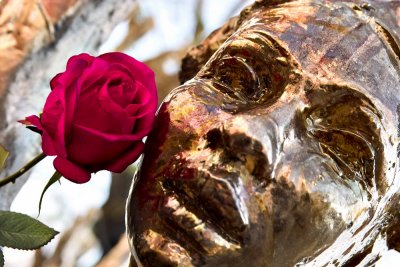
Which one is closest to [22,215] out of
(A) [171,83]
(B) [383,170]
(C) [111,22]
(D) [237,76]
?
(D) [237,76]

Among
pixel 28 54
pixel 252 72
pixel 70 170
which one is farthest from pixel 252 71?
pixel 28 54

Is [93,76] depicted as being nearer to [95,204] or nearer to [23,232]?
[23,232]

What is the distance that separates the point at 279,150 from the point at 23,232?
0.28 m

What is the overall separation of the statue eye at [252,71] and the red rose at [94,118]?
95mm

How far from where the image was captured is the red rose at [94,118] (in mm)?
671

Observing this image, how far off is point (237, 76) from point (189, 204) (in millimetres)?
175

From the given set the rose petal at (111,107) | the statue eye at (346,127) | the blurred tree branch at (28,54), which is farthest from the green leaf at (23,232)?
the blurred tree branch at (28,54)

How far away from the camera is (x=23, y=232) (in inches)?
29.2

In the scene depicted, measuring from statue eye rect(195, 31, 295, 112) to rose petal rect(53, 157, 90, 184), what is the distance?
169mm

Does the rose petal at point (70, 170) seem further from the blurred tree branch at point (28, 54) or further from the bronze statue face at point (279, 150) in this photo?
the blurred tree branch at point (28, 54)

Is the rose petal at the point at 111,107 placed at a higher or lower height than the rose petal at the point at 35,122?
lower

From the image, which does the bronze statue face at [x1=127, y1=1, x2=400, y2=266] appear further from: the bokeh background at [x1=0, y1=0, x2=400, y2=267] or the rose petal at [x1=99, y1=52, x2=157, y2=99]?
the bokeh background at [x1=0, y1=0, x2=400, y2=267]

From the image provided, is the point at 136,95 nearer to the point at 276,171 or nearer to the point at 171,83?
the point at 276,171

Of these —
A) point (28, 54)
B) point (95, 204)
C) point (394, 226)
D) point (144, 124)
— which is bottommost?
point (95, 204)
